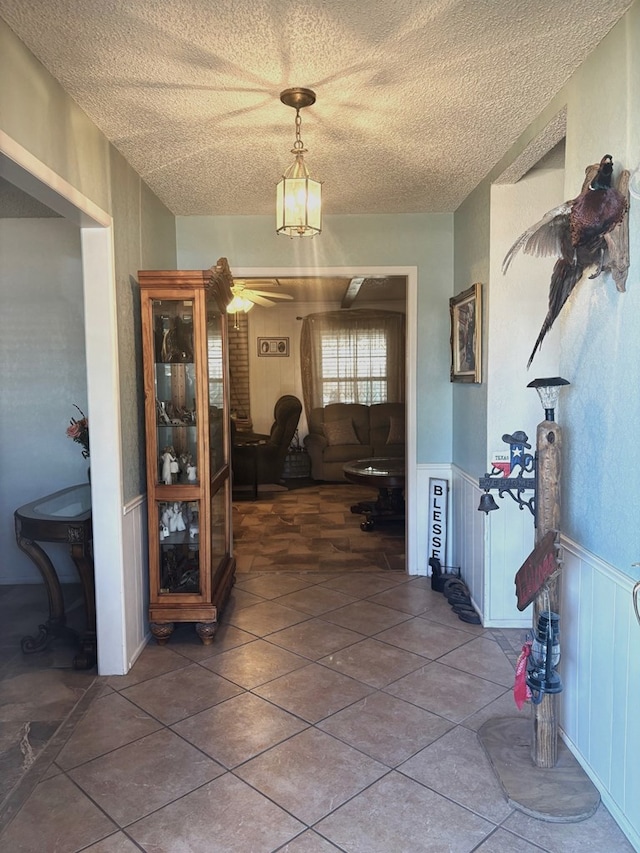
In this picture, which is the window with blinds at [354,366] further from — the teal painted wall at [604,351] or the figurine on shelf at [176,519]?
the teal painted wall at [604,351]

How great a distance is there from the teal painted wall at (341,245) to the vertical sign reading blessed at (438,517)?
119 centimetres

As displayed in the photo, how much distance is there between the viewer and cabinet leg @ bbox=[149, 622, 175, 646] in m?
3.12

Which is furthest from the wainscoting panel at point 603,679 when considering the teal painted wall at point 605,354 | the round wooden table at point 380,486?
the round wooden table at point 380,486

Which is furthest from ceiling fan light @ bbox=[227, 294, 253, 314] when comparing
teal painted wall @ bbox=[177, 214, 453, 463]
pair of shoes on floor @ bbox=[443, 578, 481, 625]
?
pair of shoes on floor @ bbox=[443, 578, 481, 625]

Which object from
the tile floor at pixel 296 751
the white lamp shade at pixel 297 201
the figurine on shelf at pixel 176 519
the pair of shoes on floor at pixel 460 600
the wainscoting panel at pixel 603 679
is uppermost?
the white lamp shade at pixel 297 201

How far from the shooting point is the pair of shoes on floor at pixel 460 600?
11.0ft

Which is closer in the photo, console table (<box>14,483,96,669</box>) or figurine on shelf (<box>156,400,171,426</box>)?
console table (<box>14,483,96,669</box>)

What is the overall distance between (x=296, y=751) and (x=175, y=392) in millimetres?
1824

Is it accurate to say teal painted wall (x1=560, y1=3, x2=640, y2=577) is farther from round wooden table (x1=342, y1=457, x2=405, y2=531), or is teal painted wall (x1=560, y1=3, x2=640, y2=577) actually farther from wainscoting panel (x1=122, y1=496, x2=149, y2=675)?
round wooden table (x1=342, y1=457, x2=405, y2=531)

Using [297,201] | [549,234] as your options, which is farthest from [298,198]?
[549,234]

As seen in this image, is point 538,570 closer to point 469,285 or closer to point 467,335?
point 467,335

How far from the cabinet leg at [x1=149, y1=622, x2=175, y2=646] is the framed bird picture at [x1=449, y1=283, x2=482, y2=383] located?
7.08 ft

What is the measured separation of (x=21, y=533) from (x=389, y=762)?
207cm

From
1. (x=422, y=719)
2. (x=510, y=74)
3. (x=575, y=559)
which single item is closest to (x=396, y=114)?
(x=510, y=74)
